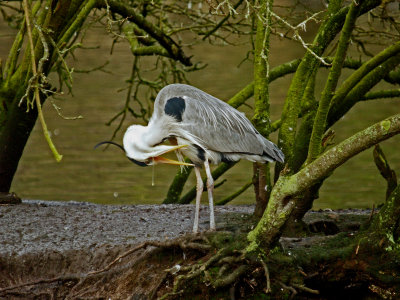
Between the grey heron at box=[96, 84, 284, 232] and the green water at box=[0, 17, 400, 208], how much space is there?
110 inches

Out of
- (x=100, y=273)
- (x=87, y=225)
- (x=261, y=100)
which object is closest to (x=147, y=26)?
(x=261, y=100)

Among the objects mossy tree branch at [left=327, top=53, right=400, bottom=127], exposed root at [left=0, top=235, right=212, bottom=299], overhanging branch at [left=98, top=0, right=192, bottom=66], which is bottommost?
exposed root at [left=0, top=235, right=212, bottom=299]

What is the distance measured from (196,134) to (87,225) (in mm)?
1196

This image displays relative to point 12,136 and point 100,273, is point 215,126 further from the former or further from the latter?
point 12,136

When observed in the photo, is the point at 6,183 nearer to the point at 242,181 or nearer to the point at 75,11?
the point at 75,11

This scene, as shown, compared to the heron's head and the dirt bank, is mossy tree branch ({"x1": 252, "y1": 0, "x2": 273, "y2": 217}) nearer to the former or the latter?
the dirt bank

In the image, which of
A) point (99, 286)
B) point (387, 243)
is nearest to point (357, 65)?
point (387, 243)

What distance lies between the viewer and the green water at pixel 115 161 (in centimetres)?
1157

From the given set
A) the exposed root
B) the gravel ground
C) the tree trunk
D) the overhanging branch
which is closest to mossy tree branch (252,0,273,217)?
the gravel ground

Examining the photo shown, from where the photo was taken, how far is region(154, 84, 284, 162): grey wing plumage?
6.48 metres

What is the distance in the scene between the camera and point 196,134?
6508 mm

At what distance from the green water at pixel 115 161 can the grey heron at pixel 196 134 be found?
279 centimetres

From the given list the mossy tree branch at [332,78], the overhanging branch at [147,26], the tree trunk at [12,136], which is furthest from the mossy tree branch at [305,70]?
the tree trunk at [12,136]

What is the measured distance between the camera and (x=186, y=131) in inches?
255
